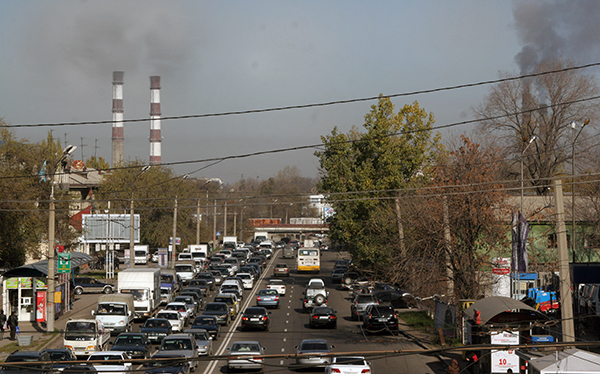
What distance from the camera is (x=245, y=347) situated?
22641mm

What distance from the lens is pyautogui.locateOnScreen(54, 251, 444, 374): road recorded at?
78.5ft

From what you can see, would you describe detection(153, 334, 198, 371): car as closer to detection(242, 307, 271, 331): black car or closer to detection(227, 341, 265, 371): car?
detection(227, 341, 265, 371): car

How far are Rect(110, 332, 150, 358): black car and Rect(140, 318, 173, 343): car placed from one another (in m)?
2.55

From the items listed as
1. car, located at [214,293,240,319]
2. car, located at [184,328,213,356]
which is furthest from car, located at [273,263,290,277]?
car, located at [184,328,213,356]

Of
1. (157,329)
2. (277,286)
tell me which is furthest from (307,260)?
(157,329)

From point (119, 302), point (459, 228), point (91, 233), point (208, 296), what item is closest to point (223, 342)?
point (119, 302)

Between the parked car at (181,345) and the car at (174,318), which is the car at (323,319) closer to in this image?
the car at (174,318)

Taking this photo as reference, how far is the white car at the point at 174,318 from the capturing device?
30484mm

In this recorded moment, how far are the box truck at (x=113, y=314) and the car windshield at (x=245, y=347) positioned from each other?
33.5 ft

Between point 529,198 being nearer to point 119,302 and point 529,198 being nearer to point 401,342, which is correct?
point 401,342

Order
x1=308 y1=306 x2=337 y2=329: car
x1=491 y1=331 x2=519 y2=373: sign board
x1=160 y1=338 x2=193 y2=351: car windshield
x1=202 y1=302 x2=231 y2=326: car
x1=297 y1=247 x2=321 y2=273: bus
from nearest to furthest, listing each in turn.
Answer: x1=491 y1=331 x2=519 y2=373: sign board, x1=160 y1=338 x2=193 y2=351: car windshield, x1=308 y1=306 x2=337 y2=329: car, x1=202 y1=302 x2=231 y2=326: car, x1=297 y1=247 x2=321 y2=273: bus

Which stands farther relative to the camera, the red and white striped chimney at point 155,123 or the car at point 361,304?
the red and white striped chimney at point 155,123

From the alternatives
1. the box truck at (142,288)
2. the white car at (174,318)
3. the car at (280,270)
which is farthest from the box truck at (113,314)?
the car at (280,270)

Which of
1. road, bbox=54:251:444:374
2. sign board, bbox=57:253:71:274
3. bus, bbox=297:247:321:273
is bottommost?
road, bbox=54:251:444:374
